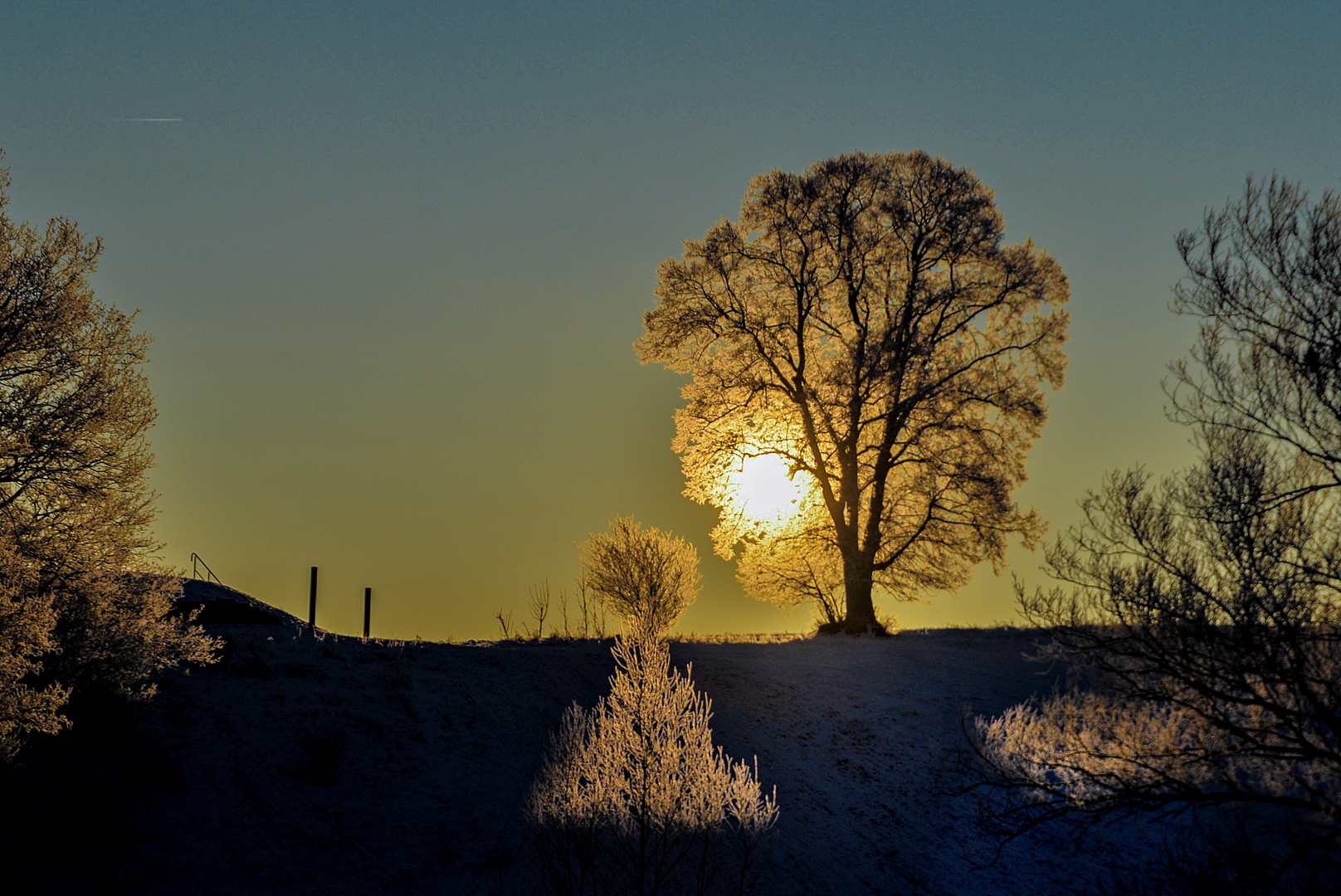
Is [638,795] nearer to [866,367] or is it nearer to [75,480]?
[75,480]

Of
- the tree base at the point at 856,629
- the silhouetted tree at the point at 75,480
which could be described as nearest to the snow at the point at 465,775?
the silhouetted tree at the point at 75,480

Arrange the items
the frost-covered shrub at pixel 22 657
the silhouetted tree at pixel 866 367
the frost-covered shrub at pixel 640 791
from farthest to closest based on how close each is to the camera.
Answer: the silhouetted tree at pixel 866 367
the frost-covered shrub at pixel 22 657
the frost-covered shrub at pixel 640 791

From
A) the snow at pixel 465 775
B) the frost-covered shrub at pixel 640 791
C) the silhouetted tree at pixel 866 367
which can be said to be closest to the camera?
the frost-covered shrub at pixel 640 791

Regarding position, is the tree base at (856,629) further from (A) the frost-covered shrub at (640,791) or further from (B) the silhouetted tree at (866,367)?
(A) the frost-covered shrub at (640,791)

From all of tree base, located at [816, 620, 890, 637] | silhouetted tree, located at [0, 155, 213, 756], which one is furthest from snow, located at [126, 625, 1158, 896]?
tree base, located at [816, 620, 890, 637]

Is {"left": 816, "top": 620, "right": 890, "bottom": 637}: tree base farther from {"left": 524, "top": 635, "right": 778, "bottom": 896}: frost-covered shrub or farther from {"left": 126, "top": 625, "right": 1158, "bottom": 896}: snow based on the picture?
{"left": 524, "top": 635, "right": 778, "bottom": 896}: frost-covered shrub

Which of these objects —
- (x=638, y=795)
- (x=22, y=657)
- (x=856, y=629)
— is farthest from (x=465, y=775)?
(x=856, y=629)

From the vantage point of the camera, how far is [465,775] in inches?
584

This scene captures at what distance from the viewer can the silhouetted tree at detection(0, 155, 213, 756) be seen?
46.4 feet

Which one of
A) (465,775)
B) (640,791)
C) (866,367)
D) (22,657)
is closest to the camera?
(640,791)

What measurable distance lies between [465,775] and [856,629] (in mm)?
14898

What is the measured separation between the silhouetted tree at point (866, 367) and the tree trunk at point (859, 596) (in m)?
0.05

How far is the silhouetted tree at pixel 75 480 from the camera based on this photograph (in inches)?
557

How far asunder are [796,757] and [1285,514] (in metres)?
9.47
